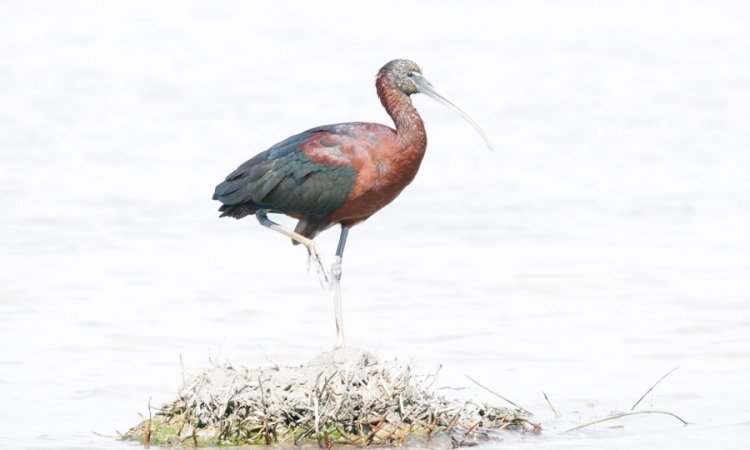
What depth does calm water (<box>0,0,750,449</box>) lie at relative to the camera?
428 inches

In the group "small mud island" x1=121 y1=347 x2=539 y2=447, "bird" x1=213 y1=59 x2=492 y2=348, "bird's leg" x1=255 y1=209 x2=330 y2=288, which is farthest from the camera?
"bird's leg" x1=255 y1=209 x2=330 y2=288

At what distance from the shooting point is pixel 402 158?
31.2ft

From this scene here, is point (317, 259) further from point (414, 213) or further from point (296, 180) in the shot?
point (414, 213)

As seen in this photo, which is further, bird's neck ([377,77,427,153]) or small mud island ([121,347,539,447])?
bird's neck ([377,77,427,153])

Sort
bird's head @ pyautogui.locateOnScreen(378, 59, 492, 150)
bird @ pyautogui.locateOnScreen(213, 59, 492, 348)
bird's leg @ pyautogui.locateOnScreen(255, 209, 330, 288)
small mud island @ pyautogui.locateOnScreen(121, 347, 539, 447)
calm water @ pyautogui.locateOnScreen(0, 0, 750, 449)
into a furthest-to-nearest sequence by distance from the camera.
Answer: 1. calm water @ pyautogui.locateOnScreen(0, 0, 750, 449)
2. bird's head @ pyautogui.locateOnScreen(378, 59, 492, 150)
3. bird's leg @ pyautogui.locateOnScreen(255, 209, 330, 288)
4. bird @ pyautogui.locateOnScreen(213, 59, 492, 348)
5. small mud island @ pyautogui.locateOnScreen(121, 347, 539, 447)

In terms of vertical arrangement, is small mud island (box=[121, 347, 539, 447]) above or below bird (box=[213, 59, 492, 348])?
below

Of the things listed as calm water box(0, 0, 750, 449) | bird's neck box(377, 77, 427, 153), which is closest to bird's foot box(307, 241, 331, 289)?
calm water box(0, 0, 750, 449)

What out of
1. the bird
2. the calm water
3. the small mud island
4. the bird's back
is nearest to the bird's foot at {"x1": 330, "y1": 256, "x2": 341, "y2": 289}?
the bird

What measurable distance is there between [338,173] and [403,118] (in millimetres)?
573

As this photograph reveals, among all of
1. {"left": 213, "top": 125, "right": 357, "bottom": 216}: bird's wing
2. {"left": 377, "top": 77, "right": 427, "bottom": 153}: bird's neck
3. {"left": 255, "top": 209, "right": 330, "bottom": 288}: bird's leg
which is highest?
{"left": 377, "top": 77, "right": 427, "bottom": 153}: bird's neck

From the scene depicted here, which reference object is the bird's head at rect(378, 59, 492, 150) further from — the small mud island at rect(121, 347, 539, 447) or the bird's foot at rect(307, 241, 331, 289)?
the small mud island at rect(121, 347, 539, 447)

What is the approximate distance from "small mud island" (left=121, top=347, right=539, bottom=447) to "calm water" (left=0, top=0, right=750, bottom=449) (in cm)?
60

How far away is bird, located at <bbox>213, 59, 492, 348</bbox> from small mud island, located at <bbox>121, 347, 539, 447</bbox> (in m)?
0.81

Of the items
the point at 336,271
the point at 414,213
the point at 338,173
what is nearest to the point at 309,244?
the point at 336,271
